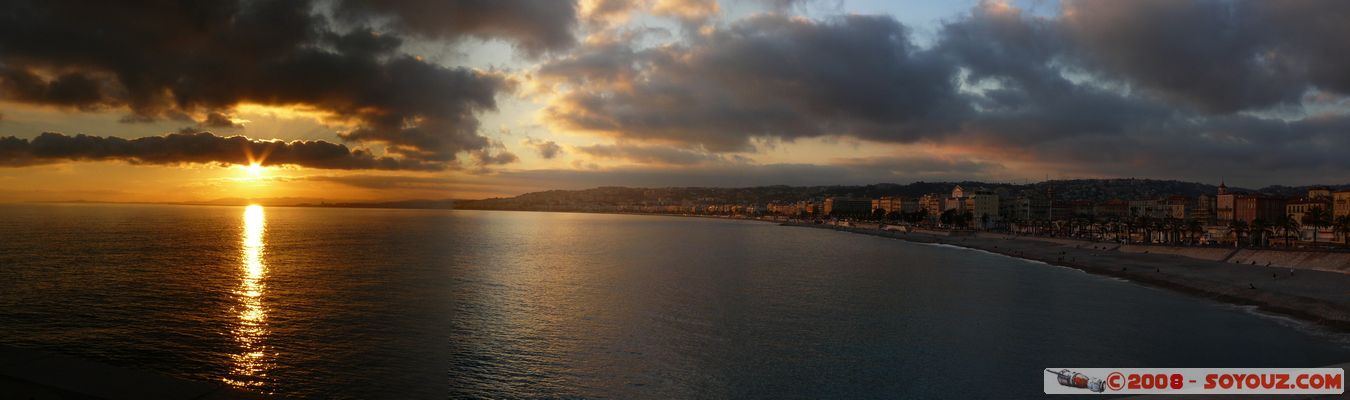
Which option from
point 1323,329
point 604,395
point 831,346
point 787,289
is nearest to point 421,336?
point 604,395

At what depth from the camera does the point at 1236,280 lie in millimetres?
47719

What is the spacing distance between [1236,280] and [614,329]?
45.2m

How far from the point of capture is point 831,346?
1083 inches

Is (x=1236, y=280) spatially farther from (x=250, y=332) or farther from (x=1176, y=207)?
(x=1176, y=207)

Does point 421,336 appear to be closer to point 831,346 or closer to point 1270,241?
point 831,346

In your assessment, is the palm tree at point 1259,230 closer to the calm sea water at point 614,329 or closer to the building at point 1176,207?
the calm sea water at point 614,329

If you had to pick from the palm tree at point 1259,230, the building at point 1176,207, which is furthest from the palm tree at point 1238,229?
the building at point 1176,207

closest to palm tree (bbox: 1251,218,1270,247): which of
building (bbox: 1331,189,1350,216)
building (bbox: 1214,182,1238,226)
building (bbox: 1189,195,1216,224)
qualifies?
building (bbox: 1331,189,1350,216)

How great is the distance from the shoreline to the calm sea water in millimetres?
2080

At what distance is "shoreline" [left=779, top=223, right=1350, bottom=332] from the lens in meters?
34.6

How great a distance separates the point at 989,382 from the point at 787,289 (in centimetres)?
2495

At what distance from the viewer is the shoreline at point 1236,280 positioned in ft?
114

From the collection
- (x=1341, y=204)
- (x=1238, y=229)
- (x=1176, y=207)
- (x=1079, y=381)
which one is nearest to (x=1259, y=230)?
(x=1238, y=229)

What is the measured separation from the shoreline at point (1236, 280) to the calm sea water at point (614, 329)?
2.08 m
